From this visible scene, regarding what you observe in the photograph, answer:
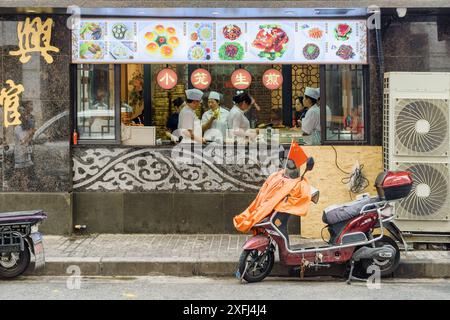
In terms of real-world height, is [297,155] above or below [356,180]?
above

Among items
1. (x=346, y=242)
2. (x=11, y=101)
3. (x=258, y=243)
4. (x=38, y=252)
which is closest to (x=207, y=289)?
(x=258, y=243)

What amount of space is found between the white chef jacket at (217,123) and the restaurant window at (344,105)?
1.53 m

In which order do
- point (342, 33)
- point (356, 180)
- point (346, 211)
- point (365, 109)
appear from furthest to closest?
point (365, 109) < point (342, 33) < point (356, 180) < point (346, 211)

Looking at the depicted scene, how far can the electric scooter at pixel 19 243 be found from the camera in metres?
9.27

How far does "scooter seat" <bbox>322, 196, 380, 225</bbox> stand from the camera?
937 centimetres

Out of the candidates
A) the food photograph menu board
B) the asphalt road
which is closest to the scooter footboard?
the asphalt road

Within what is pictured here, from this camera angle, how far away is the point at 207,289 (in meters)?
8.98

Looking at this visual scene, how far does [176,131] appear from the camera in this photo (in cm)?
1221

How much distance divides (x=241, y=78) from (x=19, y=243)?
14.4ft

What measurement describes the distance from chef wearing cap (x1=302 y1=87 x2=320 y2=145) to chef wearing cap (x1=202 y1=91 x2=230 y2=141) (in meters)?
1.22

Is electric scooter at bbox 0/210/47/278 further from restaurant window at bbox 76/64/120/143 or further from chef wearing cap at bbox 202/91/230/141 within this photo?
chef wearing cap at bbox 202/91/230/141

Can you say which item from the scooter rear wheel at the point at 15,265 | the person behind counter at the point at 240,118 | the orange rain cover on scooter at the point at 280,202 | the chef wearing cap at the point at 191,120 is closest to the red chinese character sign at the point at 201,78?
the chef wearing cap at the point at 191,120

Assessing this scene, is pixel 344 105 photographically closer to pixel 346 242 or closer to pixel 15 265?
pixel 346 242

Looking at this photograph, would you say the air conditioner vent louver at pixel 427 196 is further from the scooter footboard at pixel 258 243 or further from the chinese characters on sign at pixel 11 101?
the chinese characters on sign at pixel 11 101
